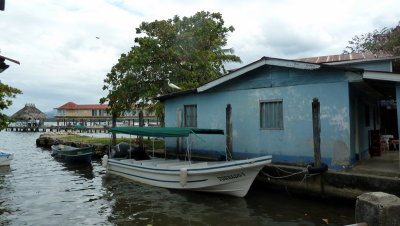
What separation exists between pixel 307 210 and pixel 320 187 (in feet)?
3.72

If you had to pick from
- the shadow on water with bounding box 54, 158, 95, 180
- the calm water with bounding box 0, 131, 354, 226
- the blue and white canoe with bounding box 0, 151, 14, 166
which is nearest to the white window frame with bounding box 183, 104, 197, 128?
the calm water with bounding box 0, 131, 354, 226

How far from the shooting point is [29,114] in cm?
6234

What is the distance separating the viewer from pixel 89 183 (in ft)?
46.3

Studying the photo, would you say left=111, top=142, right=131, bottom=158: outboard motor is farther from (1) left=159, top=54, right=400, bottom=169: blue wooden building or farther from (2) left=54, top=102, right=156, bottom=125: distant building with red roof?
(2) left=54, top=102, right=156, bottom=125: distant building with red roof

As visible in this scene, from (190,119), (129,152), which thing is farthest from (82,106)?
(190,119)

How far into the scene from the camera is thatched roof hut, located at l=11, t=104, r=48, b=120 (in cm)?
6217

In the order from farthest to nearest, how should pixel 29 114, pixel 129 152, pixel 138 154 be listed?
pixel 29 114 < pixel 129 152 < pixel 138 154

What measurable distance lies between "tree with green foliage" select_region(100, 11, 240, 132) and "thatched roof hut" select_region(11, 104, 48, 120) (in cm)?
4927

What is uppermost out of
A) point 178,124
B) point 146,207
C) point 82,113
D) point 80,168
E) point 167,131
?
point 82,113

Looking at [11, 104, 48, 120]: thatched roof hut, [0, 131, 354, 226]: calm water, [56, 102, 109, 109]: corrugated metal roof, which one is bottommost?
[0, 131, 354, 226]: calm water

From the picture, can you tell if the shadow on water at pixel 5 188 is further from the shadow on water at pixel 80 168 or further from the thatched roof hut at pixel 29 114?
the thatched roof hut at pixel 29 114

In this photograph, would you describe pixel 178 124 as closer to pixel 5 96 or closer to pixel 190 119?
pixel 190 119

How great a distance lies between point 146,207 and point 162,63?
527 inches

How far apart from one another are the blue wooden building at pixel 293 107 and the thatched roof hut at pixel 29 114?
59.0 m
